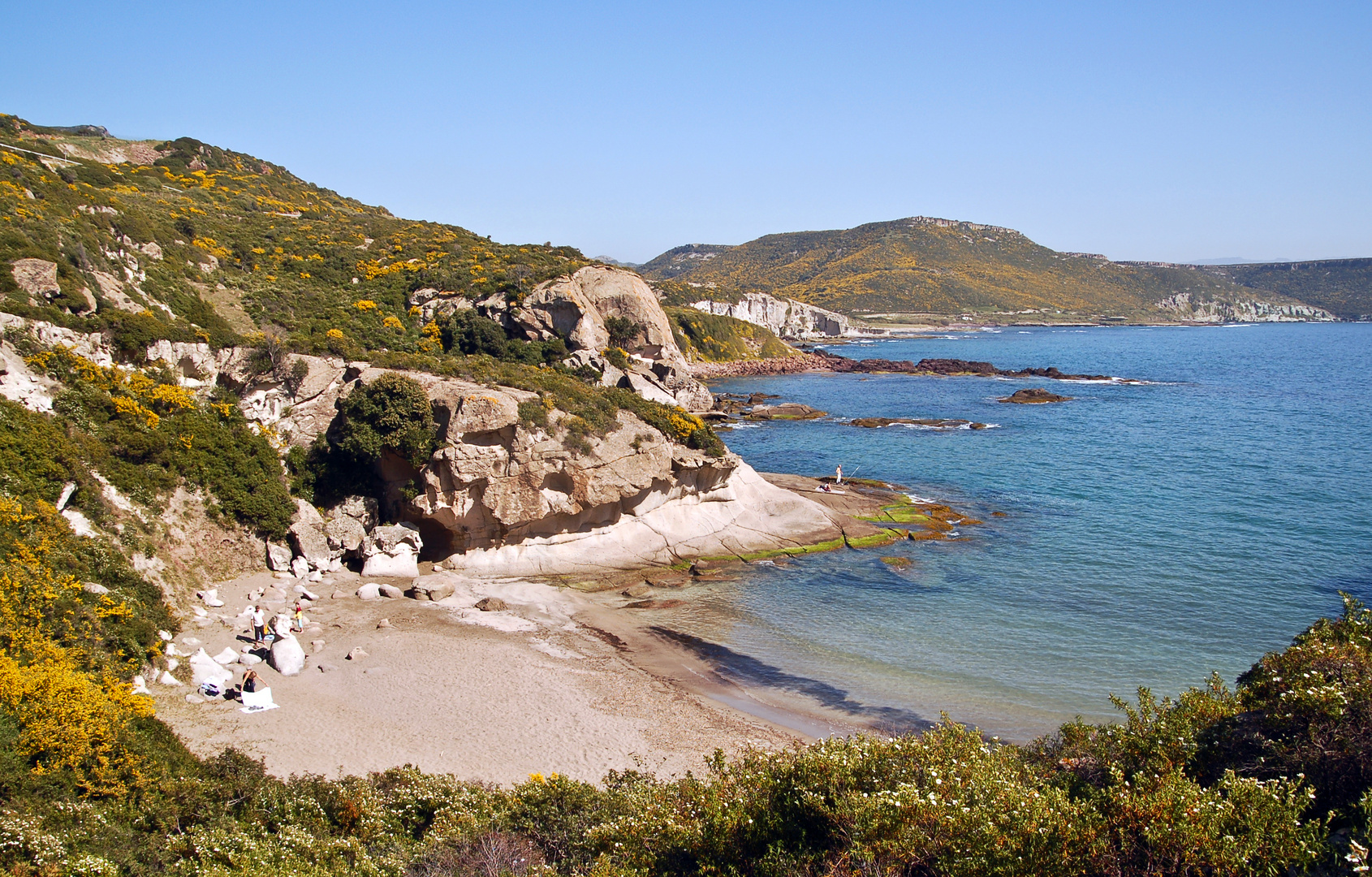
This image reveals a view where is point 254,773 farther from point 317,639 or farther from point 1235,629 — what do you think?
point 1235,629

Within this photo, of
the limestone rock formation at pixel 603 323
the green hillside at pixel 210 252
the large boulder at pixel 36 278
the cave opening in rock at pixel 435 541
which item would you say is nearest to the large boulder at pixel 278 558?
the cave opening in rock at pixel 435 541

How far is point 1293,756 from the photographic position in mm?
8125

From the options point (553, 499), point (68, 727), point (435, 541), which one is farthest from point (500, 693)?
point (435, 541)

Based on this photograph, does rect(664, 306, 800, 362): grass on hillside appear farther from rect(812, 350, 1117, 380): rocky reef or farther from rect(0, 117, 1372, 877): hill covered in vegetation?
rect(0, 117, 1372, 877): hill covered in vegetation

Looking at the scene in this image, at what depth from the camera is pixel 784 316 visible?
148125mm

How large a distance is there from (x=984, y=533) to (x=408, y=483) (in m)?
23.4

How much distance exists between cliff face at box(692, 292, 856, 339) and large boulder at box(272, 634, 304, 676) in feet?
365

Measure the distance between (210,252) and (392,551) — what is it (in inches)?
993

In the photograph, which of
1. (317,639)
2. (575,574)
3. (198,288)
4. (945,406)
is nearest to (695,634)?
(575,574)

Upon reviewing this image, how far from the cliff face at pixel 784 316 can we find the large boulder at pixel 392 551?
103499mm

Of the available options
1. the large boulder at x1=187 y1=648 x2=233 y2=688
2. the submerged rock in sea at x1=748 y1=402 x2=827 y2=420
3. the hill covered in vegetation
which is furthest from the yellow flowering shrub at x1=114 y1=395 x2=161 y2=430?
the submerged rock in sea at x1=748 y1=402 x2=827 y2=420

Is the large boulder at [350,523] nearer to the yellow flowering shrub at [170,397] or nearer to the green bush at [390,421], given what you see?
the green bush at [390,421]

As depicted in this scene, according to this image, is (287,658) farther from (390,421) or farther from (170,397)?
(170,397)

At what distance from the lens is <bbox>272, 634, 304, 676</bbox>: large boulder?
17906 millimetres
